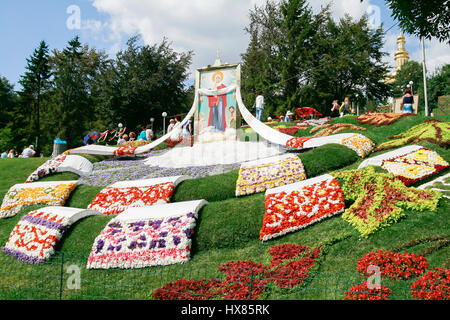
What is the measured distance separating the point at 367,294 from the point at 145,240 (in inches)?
Answer: 171

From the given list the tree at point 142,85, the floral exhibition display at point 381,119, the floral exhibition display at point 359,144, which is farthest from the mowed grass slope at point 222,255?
the tree at point 142,85

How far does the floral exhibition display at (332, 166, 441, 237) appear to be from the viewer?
20.9 ft

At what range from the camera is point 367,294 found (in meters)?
4.40

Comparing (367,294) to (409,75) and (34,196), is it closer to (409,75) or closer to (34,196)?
(34,196)

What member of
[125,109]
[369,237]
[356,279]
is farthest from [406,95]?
[125,109]

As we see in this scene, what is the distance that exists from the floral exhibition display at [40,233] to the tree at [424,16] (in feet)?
29.9

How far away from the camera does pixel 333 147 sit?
1118cm

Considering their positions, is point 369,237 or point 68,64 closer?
point 369,237

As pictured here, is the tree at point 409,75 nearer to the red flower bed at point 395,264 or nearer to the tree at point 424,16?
the tree at point 424,16

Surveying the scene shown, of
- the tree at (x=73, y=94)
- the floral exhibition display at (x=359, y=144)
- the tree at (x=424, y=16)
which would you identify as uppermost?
the tree at (x=73, y=94)

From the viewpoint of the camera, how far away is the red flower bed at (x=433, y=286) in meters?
4.21

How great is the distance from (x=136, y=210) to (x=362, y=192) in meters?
5.28

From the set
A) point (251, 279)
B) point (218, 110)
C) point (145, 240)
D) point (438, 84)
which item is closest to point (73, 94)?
point (218, 110)
